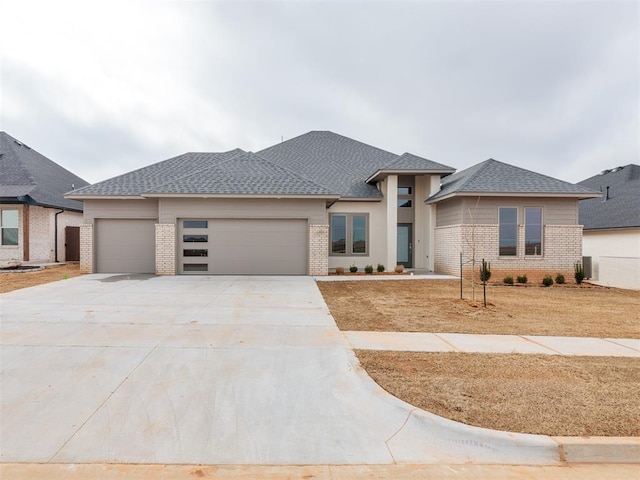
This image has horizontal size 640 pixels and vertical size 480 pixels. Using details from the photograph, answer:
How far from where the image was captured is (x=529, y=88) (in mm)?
20375

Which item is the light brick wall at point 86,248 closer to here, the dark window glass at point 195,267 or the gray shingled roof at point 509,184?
the dark window glass at point 195,267

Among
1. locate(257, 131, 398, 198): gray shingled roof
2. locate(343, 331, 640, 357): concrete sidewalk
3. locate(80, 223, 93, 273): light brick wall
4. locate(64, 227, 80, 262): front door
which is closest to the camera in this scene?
locate(343, 331, 640, 357): concrete sidewalk

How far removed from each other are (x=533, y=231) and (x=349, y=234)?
325 inches

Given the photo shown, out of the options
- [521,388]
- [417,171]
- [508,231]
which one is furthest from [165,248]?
[508,231]

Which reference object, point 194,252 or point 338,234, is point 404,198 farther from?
point 194,252

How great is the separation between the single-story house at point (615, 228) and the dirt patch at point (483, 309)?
3113mm

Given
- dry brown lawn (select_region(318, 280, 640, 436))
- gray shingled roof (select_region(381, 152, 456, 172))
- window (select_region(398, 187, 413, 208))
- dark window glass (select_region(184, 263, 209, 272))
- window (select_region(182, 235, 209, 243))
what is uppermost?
gray shingled roof (select_region(381, 152, 456, 172))

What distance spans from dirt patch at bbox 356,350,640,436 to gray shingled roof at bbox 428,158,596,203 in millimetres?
10050

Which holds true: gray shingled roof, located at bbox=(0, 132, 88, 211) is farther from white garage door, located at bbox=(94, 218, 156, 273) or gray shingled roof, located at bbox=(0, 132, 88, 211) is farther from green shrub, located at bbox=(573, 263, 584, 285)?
green shrub, located at bbox=(573, 263, 584, 285)

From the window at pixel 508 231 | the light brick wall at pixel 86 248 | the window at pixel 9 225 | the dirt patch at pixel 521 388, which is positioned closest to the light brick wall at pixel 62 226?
the window at pixel 9 225

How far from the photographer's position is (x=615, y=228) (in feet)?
56.3

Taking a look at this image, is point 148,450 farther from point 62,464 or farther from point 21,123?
point 21,123

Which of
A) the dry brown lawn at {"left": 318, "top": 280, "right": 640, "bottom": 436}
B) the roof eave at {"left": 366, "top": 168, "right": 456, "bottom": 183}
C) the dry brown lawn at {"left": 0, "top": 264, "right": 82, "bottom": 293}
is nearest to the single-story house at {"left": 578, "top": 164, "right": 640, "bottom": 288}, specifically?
the dry brown lawn at {"left": 318, "top": 280, "right": 640, "bottom": 436}

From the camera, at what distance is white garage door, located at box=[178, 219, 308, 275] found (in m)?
14.0
